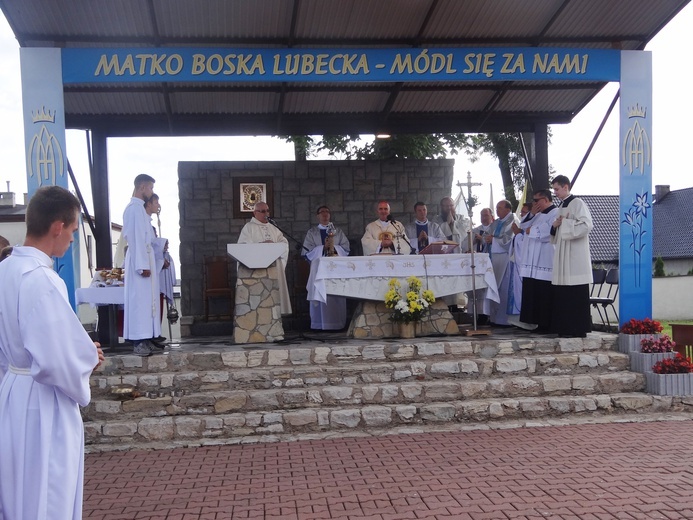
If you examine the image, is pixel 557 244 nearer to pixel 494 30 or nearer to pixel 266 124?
pixel 494 30

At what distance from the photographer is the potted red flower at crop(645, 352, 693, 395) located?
7328mm

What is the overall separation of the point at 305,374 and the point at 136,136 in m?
4.89

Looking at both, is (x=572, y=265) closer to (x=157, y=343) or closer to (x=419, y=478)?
(x=419, y=478)

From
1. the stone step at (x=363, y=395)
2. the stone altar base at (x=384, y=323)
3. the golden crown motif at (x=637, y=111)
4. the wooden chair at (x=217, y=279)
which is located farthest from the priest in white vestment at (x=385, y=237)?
the golden crown motif at (x=637, y=111)

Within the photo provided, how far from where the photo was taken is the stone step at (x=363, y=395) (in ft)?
22.4

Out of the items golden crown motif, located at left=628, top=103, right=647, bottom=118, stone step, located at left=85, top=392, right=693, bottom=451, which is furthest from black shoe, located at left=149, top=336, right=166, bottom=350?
golden crown motif, located at left=628, top=103, right=647, bottom=118

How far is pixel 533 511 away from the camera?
14.2ft

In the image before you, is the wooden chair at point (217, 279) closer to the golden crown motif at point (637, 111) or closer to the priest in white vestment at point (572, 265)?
the priest in white vestment at point (572, 265)

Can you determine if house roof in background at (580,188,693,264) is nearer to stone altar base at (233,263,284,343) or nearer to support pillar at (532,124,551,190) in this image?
support pillar at (532,124,551,190)

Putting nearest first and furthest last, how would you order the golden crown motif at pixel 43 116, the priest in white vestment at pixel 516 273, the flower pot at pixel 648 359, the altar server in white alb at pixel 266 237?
the golden crown motif at pixel 43 116 < the flower pot at pixel 648 359 < the priest in white vestment at pixel 516 273 < the altar server in white alb at pixel 266 237

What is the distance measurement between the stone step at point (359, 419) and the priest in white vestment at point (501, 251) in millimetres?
3261

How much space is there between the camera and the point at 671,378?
733 centimetres

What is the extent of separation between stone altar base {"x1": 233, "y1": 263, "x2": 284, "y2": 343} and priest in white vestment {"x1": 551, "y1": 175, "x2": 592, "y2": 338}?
351 centimetres

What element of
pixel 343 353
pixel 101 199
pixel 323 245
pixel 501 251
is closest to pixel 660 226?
pixel 501 251
